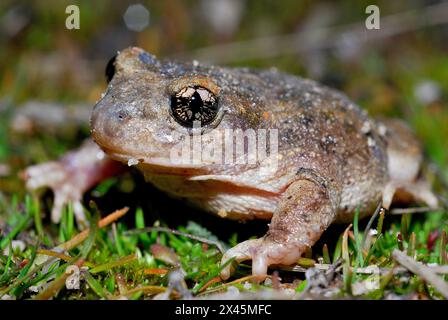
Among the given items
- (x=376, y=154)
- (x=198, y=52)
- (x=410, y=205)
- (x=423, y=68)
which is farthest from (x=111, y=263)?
(x=423, y=68)

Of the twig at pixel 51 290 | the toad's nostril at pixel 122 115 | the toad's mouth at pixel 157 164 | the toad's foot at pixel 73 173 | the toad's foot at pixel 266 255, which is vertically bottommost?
the twig at pixel 51 290

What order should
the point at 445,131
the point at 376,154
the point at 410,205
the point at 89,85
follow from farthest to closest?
the point at 89,85 < the point at 445,131 < the point at 410,205 < the point at 376,154

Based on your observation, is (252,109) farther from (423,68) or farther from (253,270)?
(423,68)

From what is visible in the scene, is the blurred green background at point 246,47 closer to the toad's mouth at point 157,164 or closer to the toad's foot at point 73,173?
the toad's foot at point 73,173

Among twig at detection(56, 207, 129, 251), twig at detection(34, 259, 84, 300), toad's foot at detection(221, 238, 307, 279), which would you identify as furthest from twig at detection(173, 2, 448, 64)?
twig at detection(34, 259, 84, 300)

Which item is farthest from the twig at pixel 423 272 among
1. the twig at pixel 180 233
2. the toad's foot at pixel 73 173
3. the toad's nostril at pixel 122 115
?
the toad's foot at pixel 73 173
